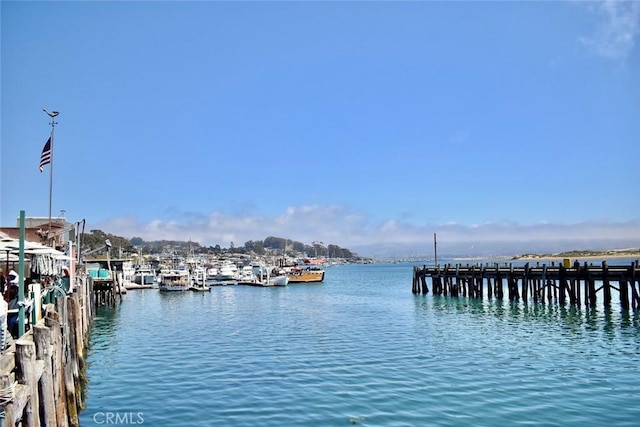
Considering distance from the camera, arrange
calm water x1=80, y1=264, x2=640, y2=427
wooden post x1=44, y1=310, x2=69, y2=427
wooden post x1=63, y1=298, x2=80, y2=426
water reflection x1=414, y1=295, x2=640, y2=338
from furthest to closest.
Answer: water reflection x1=414, y1=295, x2=640, y2=338, calm water x1=80, y1=264, x2=640, y2=427, wooden post x1=63, y1=298, x2=80, y2=426, wooden post x1=44, y1=310, x2=69, y2=427

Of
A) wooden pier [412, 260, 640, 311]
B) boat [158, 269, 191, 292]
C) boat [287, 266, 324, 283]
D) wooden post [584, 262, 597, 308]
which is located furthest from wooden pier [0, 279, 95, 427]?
boat [287, 266, 324, 283]

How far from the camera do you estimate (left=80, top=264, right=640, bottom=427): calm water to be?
16.0 m

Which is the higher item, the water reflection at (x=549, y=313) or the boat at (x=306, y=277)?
the boat at (x=306, y=277)

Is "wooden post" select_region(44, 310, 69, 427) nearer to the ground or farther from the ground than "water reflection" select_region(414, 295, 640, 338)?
farther from the ground

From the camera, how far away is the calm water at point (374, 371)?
52.5 ft

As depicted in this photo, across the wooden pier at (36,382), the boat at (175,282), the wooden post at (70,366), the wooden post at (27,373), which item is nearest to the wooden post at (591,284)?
the wooden post at (70,366)

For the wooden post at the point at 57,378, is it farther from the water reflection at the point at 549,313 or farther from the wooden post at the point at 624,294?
the wooden post at the point at 624,294

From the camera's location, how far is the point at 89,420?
16.2 metres

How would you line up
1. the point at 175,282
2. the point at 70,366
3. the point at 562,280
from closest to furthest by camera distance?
the point at 70,366, the point at 562,280, the point at 175,282

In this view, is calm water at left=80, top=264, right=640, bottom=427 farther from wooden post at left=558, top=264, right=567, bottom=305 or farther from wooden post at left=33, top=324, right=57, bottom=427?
wooden post at left=33, top=324, right=57, bottom=427

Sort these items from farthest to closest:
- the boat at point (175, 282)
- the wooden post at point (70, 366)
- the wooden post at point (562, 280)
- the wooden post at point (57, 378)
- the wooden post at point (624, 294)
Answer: the boat at point (175, 282) → the wooden post at point (562, 280) → the wooden post at point (624, 294) → the wooden post at point (70, 366) → the wooden post at point (57, 378)

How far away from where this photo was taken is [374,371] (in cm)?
2114

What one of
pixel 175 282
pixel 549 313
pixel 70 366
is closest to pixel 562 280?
pixel 549 313

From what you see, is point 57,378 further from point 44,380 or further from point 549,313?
point 549,313
